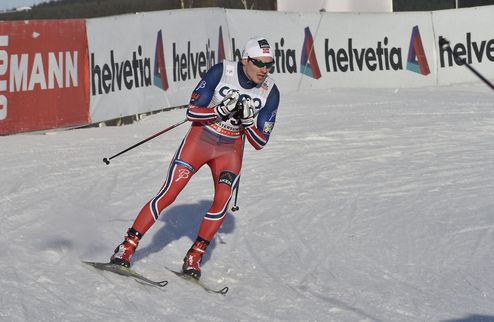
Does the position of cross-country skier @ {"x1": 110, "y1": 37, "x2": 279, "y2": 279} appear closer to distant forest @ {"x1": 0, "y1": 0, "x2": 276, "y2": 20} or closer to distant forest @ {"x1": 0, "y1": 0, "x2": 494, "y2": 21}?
distant forest @ {"x1": 0, "y1": 0, "x2": 494, "y2": 21}

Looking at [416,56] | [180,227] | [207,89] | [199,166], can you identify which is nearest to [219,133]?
[199,166]

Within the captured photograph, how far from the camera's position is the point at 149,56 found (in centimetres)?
1792

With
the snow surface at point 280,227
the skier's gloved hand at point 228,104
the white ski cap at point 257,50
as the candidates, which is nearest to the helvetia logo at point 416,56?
the snow surface at point 280,227

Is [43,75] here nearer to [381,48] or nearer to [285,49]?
[285,49]

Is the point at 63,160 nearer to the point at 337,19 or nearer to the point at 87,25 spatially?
the point at 87,25

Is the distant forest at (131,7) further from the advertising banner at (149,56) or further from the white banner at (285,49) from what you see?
the advertising banner at (149,56)

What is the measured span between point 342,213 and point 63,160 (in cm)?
451

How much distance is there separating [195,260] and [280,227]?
231 cm

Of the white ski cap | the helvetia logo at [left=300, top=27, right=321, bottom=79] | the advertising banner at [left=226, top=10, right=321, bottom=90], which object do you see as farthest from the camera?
the helvetia logo at [left=300, top=27, right=321, bottom=79]

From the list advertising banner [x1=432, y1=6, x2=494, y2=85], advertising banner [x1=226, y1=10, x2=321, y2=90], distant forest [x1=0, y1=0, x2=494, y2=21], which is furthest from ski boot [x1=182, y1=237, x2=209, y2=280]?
distant forest [x1=0, y1=0, x2=494, y2=21]

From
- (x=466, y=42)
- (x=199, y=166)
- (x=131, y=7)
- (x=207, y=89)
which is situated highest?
(x=207, y=89)

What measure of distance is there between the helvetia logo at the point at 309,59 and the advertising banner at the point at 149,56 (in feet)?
8.41

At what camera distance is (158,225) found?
979 cm

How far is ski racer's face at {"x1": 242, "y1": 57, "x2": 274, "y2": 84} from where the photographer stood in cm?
779
